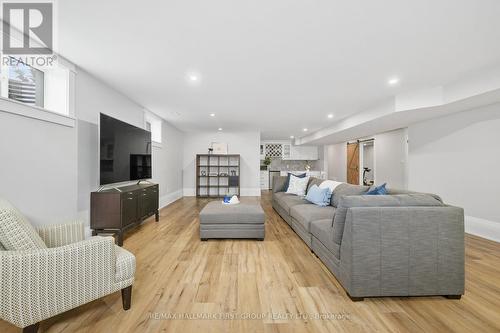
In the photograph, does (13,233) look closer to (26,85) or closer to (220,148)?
(26,85)

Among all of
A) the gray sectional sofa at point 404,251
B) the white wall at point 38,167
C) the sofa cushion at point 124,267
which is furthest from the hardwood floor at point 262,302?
the white wall at point 38,167

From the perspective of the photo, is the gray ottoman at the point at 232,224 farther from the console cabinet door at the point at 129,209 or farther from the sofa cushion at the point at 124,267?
the sofa cushion at the point at 124,267

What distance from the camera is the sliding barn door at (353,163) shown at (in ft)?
25.8

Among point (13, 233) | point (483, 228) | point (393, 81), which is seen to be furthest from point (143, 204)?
point (483, 228)

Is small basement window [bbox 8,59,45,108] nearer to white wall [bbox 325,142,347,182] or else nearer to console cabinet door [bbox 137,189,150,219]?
console cabinet door [bbox 137,189,150,219]

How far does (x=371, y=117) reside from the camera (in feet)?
14.1

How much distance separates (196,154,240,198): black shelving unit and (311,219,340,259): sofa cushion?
201 inches

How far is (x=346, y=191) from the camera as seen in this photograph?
3160 millimetres

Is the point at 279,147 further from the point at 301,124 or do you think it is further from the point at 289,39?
the point at 289,39

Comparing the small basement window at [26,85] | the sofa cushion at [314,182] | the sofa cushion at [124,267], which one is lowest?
the sofa cushion at [124,267]

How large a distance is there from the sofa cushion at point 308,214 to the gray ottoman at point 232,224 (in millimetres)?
563

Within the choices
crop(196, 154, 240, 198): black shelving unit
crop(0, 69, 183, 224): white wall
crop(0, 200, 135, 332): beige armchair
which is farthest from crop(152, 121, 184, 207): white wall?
crop(0, 200, 135, 332): beige armchair

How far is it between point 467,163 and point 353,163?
4.40m

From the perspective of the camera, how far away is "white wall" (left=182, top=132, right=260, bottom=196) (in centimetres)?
768
